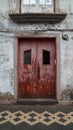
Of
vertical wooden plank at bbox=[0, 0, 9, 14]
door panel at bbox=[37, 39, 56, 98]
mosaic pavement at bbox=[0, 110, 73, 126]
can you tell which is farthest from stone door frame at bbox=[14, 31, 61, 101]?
mosaic pavement at bbox=[0, 110, 73, 126]

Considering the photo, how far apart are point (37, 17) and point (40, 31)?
0.53 m

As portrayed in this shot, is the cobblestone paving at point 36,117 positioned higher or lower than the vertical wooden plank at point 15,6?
lower

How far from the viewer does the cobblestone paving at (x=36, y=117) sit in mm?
6207

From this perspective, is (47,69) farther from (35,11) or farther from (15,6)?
(15,6)

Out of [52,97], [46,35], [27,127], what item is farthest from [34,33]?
[27,127]

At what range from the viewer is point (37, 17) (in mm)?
7980

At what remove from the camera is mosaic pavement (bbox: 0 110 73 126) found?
651 cm

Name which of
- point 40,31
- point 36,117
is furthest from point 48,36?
point 36,117

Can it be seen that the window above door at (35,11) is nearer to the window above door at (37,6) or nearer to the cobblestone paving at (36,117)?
the window above door at (37,6)

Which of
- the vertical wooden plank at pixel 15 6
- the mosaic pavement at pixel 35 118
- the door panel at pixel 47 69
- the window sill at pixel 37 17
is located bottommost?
the mosaic pavement at pixel 35 118

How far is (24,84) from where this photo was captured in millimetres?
8531

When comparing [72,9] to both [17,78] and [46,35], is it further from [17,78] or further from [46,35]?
[17,78]

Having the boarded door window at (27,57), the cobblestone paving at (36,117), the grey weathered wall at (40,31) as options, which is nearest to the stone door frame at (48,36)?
the grey weathered wall at (40,31)

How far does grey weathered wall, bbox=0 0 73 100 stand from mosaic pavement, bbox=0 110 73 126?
1229 millimetres
